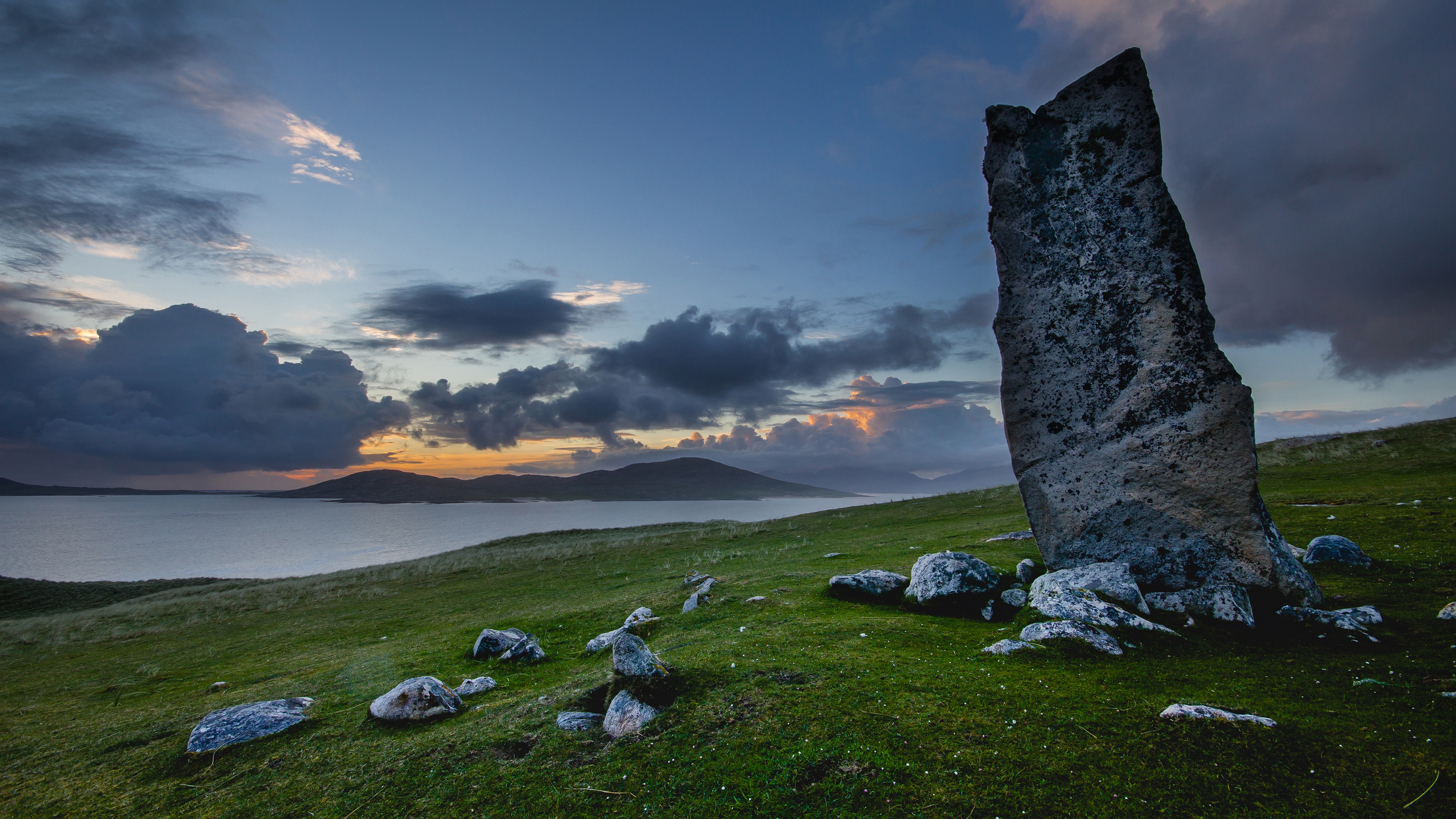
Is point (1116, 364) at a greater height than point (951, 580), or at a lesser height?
greater

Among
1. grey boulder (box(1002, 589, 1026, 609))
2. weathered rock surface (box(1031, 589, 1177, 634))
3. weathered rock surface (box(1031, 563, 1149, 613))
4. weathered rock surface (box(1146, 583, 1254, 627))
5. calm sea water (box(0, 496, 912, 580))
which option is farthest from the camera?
calm sea water (box(0, 496, 912, 580))

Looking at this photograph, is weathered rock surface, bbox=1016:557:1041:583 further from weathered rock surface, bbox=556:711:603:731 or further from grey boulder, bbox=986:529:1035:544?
weathered rock surface, bbox=556:711:603:731

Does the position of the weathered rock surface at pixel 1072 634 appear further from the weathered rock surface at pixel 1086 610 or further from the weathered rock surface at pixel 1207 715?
the weathered rock surface at pixel 1207 715

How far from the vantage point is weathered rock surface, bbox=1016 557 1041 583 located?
11797 millimetres

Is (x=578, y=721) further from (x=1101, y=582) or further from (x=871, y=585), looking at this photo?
(x=1101, y=582)

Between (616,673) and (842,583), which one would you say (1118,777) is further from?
(842,583)

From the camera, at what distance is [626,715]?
22.1 ft

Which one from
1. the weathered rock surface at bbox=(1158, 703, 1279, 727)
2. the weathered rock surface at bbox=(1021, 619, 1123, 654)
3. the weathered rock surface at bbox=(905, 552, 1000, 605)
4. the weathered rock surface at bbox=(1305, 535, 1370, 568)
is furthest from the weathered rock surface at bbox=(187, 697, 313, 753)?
the weathered rock surface at bbox=(1305, 535, 1370, 568)

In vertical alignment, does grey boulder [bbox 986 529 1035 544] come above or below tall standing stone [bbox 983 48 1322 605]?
below

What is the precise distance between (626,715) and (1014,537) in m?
16.2

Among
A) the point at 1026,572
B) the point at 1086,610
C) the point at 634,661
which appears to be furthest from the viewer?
the point at 1026,572

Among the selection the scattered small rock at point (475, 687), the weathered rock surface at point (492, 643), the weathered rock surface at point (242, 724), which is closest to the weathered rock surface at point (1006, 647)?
the scattered small rock at point (475, 687)

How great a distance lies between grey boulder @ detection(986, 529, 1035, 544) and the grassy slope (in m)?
3.42

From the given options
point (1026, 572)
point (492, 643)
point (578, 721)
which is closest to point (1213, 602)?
point (1026, 572)
